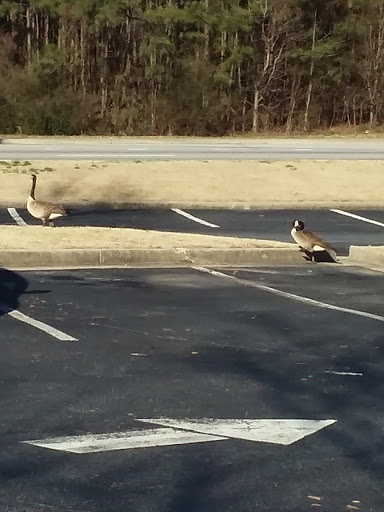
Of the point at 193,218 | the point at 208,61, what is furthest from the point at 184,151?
the point at 208,61

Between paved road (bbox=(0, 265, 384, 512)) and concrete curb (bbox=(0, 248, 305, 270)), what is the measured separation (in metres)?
0.59

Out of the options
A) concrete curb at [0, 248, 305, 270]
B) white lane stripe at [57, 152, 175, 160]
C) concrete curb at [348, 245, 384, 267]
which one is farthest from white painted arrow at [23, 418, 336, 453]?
white lane stripe at [57, 152, 175, 160]

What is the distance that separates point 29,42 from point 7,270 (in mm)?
41317

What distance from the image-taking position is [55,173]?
890 inches

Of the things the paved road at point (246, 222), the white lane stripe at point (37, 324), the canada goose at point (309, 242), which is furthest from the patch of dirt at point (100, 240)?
the white lane stripe at point (37, 324)

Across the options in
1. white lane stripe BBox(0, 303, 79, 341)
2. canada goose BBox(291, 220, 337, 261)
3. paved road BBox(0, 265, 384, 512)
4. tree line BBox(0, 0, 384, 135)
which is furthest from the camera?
tree line BBox(0, 0, 384, 135)

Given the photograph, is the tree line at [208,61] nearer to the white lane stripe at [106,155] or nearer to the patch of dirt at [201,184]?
the white lane stripe at [106,155]

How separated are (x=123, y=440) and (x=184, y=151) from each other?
24.6m

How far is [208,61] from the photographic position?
4912cm

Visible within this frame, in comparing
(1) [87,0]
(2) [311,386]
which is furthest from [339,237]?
(1) [87,0]

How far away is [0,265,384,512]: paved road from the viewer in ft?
16.4

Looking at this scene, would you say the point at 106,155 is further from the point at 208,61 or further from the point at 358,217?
the point at 208,61

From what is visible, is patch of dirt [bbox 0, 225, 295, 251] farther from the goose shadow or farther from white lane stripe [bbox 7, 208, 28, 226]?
white lane stripe [bbox 7, 208, 28, 226]

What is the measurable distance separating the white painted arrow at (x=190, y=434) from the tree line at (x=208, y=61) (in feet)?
130
